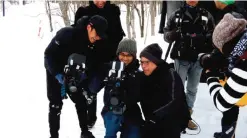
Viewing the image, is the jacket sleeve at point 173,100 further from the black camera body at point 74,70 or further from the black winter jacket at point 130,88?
the black camera body at point 74,70

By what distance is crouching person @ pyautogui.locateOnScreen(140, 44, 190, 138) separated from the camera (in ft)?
8.51

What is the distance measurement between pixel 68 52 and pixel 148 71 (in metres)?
0.94

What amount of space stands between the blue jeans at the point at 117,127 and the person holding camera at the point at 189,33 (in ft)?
3.77

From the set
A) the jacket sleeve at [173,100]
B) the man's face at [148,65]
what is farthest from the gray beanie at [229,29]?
the man's face at [148,65]

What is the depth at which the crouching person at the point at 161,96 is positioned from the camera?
259 centimetres

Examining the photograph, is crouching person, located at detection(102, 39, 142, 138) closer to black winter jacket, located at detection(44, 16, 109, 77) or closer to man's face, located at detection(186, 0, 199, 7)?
black winter jacket, located at detection(44, 16, 109, 77)

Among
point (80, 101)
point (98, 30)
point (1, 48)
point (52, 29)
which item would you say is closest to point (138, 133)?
point (80, 101)

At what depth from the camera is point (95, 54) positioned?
3.34 metres

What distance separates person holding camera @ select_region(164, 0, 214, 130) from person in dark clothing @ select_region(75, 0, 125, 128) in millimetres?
705

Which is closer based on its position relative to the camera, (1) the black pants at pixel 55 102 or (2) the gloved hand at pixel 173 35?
(1) the black pants at pixel 55 102

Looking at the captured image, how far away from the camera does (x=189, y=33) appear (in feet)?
11.8

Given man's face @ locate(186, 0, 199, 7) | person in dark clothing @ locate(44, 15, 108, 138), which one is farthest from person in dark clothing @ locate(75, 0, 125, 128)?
man's face @ locate(186, 0, 199, 7)

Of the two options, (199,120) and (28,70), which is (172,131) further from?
(28,70)

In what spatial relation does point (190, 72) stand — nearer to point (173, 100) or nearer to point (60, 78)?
point (173, 100)
